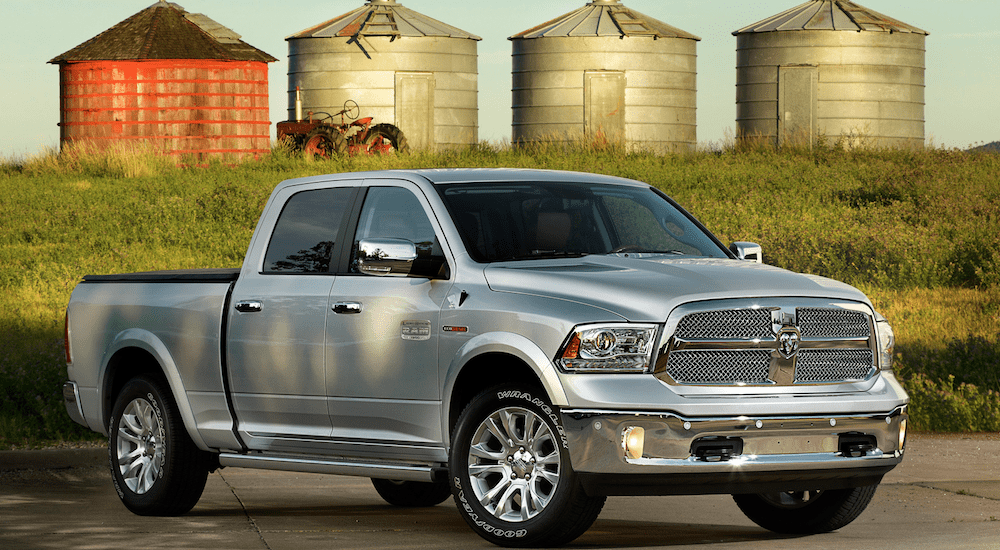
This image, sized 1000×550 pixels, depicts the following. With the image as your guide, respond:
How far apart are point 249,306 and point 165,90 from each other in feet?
116

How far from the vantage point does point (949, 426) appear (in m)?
12.8

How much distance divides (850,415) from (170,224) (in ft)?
78.0

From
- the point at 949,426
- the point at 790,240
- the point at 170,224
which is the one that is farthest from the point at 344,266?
the point at 170,224

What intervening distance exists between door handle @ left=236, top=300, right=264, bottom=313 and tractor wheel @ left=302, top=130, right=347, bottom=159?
31.5 meters

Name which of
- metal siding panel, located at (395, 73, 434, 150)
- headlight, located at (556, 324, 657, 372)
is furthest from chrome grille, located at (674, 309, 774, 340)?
metal siding panel, located at (395, 73, 434, 150)

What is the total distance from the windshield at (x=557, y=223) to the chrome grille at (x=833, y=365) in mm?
1311

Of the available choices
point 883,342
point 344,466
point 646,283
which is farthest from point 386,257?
point 883,342

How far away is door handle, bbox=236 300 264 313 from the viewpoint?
862 cm

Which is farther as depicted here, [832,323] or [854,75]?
[854,75]

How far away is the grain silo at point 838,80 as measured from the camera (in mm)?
44875

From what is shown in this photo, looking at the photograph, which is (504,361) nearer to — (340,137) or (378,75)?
(340,137)

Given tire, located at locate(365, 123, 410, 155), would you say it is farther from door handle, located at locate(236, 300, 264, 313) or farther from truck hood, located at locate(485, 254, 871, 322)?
truck hood, located at locate(485, 254, 871, 322)

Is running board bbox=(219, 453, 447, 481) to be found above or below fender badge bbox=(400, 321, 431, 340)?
below

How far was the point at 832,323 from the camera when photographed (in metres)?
7.33
